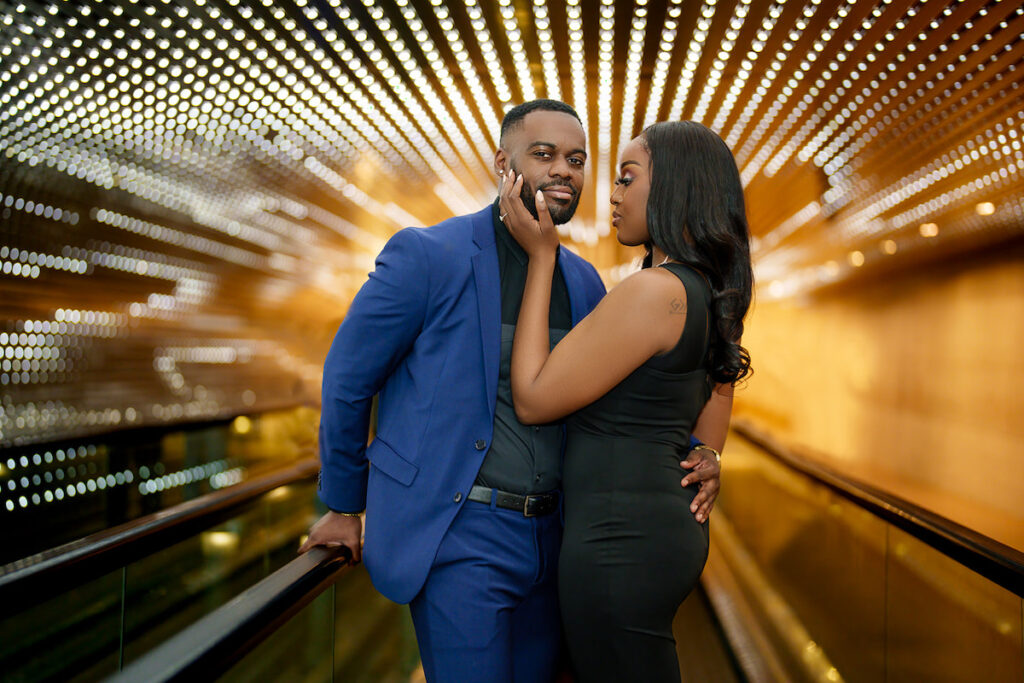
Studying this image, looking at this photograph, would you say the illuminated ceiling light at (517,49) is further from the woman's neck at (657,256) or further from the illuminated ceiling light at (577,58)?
the woman's neck at (657,256)

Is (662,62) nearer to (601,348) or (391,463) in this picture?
(601,348)

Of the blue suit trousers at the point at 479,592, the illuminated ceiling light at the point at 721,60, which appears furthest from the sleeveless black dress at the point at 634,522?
the illuminated ceiling light at the point at 721,60

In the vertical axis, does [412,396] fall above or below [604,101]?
below

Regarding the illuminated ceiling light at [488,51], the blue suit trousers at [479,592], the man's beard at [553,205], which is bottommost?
the blue suit trousers at [479,592]

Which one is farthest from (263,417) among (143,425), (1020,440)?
(1020,440)

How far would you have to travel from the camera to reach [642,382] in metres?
1.74

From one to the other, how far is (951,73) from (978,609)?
8.90ft

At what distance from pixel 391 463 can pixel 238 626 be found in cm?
54

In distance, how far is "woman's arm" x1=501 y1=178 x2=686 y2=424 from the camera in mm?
1678

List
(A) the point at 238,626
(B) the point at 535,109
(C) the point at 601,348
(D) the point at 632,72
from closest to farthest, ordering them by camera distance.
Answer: (A) the point at 238,626, (C) the point at 601,348, (B) the point at 535,109, (D) the point at 632,72

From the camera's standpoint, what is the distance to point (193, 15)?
374 centimetres

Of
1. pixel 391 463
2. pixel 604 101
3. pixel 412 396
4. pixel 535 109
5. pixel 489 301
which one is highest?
pixel 604 101

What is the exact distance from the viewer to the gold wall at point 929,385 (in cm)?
787

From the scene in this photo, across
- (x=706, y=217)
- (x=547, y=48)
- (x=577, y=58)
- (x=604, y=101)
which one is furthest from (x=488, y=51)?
→ (x=706, y=217)
